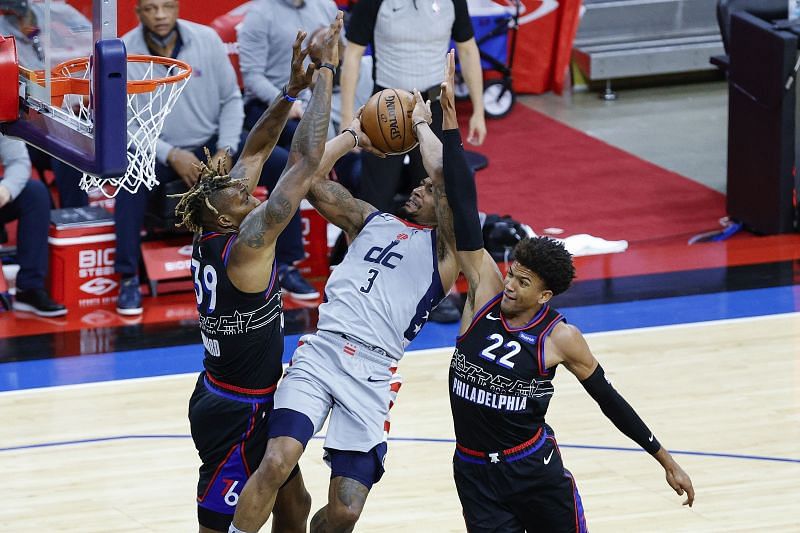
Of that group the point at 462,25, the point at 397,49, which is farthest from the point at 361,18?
the point at 462,25

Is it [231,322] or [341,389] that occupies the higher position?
[231,322]

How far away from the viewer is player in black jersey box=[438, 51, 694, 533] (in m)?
4.93

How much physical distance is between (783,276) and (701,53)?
5136mm

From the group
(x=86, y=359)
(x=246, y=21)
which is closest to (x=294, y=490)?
(x=86, y=359)

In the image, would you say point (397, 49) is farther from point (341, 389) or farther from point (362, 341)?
point (341, 389)

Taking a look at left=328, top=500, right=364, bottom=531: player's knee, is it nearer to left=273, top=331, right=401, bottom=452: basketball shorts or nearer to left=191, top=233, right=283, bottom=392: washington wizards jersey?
left=273, top=331, right=401, bottom=452: basketball shorts

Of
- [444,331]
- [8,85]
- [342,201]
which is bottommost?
[444,331]

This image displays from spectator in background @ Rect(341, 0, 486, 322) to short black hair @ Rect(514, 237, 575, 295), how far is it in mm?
3833

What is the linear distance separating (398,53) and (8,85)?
148 inches

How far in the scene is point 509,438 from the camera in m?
4.98

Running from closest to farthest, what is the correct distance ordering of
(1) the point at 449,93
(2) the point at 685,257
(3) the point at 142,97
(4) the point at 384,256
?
(1) the point at 449,93 < (4) the point at 384,256 < (3) the point at 142,97 < (2) the point at 685,257

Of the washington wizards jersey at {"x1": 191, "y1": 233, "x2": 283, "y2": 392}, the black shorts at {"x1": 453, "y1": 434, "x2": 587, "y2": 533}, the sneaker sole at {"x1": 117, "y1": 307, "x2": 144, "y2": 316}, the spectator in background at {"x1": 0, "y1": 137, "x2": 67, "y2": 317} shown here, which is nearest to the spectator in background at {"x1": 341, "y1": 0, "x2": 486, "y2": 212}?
the sneaker sole at {"x1": 117, "y1": 307, "x2": 144, "y2": 316}

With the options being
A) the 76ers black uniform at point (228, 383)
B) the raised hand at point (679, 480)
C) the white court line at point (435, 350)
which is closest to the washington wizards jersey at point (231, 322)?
the 76ers black uniform at point (228, 383)

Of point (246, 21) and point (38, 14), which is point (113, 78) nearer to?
point (38, 14)
